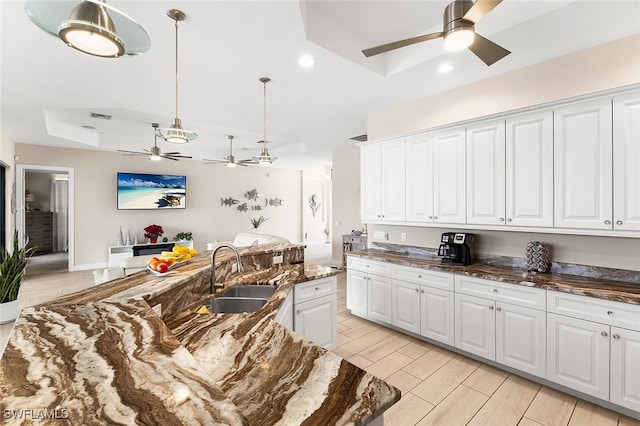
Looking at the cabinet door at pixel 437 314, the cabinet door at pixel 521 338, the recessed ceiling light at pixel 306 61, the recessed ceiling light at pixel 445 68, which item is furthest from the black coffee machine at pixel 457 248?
the recessed ceiling light at pixel 306 61

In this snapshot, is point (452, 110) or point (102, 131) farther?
point (102, 131)

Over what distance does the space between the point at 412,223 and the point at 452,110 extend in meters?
1.42

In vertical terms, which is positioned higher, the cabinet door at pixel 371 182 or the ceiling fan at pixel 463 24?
the ceiling fan at pixel 463 24

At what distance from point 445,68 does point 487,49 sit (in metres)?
1.11

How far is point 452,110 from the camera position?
3475 mm

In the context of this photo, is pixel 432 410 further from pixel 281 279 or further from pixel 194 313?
pixel 194 313

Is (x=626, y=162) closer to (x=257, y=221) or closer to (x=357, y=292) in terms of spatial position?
(x=357, y=292)

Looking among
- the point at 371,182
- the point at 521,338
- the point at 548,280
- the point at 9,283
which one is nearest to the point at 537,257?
the point at 548,280

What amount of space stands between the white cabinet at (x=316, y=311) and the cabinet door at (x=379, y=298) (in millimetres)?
894

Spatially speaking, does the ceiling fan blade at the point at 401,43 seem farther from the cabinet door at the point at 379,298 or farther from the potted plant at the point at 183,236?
the potted plant at the point at 183,236

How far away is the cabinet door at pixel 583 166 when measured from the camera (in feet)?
7.52

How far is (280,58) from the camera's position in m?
2.78

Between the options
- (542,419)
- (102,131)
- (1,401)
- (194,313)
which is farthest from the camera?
(102,131)

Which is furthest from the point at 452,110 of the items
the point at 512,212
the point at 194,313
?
the point at 194,313
